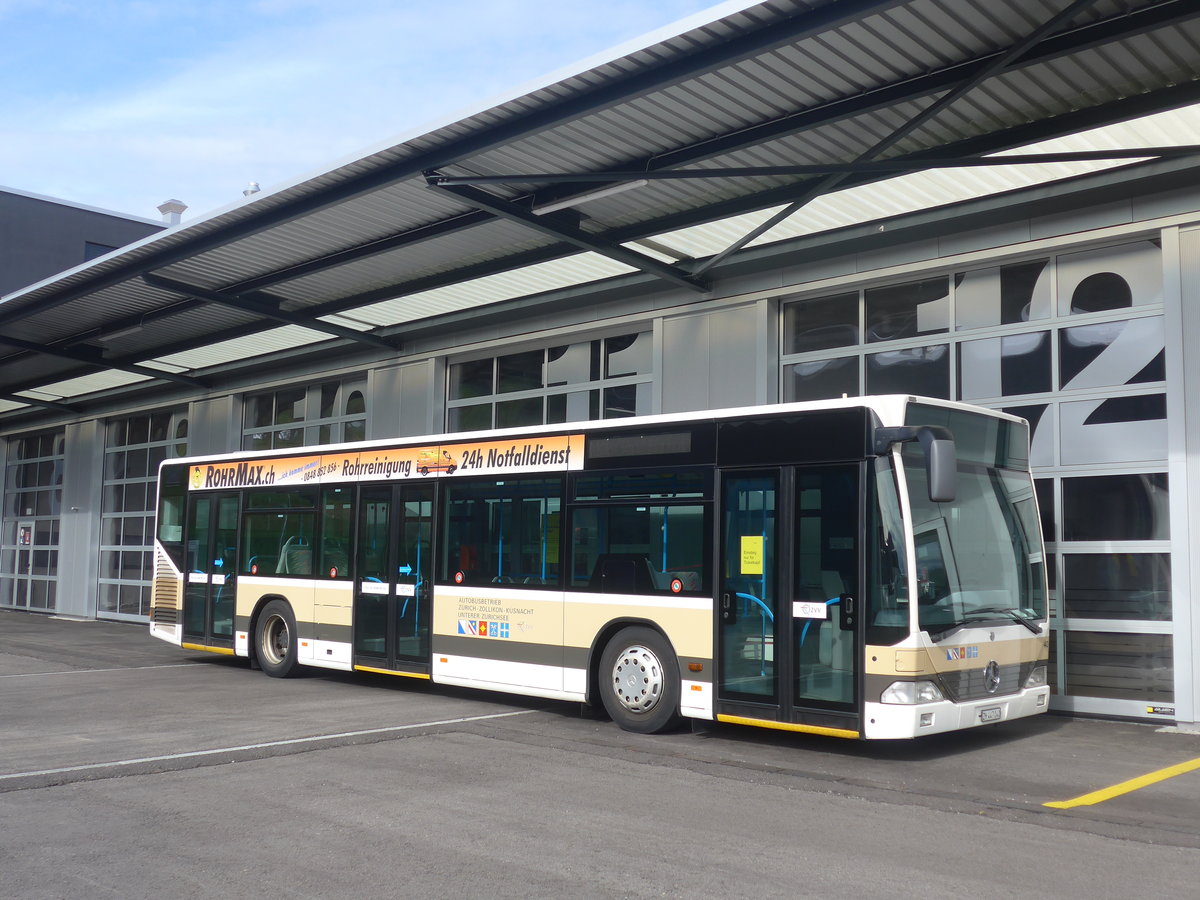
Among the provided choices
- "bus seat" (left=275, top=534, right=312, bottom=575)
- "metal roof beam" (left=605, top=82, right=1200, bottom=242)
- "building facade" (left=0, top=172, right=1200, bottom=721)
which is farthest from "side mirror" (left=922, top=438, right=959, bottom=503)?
"bus seat" (left=275, top=534, right=312, bottom=575)

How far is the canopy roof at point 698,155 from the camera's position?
937 centimetres

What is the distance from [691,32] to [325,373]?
14.3m

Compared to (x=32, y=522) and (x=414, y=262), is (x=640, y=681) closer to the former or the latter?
(x=414, y=262)

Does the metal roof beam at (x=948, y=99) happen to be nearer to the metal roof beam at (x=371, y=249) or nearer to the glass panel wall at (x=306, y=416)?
the metal roof beam at (x=371, y=249)

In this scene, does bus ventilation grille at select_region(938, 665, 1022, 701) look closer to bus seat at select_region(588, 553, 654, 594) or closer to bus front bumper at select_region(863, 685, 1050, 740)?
bus front bumper at select_region(863, 685, 1050, 740)

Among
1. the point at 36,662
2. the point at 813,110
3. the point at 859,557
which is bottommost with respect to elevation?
the point at 36,662

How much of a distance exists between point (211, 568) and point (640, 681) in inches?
318

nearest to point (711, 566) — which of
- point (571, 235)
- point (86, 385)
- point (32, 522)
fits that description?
point (571, 235)

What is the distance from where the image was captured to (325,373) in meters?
22.2

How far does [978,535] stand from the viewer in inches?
362

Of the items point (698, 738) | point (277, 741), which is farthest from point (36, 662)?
point (698, 738)

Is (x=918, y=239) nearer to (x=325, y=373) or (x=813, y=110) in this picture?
(x=813, y=110)

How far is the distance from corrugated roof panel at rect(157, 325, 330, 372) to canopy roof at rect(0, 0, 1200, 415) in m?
2.07

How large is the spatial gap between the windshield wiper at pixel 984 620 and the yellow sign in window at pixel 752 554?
156 centimetres
